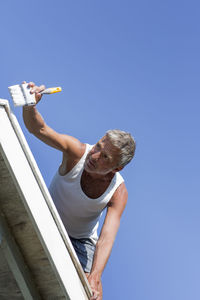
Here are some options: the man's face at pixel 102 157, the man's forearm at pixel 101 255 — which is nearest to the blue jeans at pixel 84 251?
the man's forearm at pixel 101 255

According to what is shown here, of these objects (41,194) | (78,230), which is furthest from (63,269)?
(78,230)

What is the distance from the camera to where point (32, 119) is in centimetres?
341

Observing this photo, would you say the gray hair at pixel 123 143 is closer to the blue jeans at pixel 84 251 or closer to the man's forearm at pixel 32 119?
the man's forearm at pixel 32 119

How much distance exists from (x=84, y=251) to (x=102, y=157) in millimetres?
899

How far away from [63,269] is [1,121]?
2.82 feet

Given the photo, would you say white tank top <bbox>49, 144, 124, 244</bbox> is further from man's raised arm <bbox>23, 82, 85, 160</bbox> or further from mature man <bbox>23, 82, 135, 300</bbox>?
man's raised arm <bbox>23, 82, 85, 160</bbox>

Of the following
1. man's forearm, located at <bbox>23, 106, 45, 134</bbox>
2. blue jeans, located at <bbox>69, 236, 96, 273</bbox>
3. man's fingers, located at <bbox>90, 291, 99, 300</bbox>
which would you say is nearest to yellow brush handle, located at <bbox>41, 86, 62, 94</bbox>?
man's forearm, located at <bbox>23, 106, 45, 134</bbox>

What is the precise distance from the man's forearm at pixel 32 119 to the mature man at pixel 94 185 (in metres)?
0.09

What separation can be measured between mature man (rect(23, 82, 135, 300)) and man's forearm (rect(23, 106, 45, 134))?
0.09m

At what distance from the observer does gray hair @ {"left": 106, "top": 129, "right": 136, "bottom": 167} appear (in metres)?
3.82

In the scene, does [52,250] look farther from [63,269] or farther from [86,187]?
[86,187]

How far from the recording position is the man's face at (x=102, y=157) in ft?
12.6

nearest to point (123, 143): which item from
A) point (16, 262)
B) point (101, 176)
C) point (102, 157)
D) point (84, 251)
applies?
point (102, 157)

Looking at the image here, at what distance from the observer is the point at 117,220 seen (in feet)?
13.0
